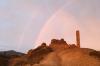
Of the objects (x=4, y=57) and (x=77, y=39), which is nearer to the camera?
(x=4, y=57)

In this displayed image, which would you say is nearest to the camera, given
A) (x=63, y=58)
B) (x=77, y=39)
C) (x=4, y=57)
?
(x=63, y=58)

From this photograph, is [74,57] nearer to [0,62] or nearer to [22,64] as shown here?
[22,64]

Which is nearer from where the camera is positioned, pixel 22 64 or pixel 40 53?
pixel 22 64

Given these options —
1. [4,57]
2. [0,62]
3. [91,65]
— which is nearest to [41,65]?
[91,65]

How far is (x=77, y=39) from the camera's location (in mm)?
91312

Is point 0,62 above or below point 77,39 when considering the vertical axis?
below

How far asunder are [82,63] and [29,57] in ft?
62.6

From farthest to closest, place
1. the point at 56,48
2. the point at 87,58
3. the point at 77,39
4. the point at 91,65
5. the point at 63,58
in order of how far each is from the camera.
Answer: the point at 77,39, the point at 56,48, the point at 63,58, the point at 87,58, the point at 91,65

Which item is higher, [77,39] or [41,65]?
[77,39]

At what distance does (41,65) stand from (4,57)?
26.1 metres

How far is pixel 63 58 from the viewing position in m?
60.3

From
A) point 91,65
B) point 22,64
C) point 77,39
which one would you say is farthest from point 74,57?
point 77,39

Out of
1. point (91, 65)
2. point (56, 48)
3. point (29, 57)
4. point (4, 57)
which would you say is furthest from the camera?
point (56, 48)

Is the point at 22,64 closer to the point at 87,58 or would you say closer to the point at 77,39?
the point at 87,58
